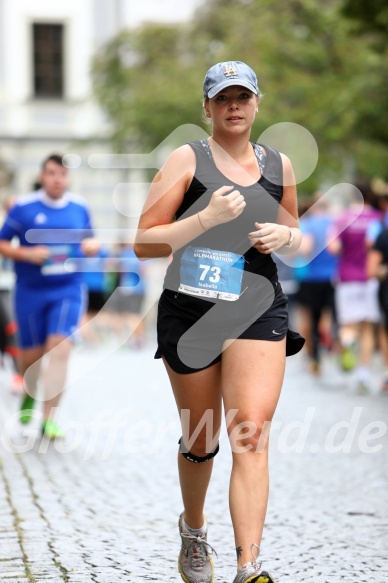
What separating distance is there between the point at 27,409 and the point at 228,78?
5.44 m

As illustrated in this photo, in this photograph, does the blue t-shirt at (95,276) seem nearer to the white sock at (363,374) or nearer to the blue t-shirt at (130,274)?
the blue t-shirt at (130,274)

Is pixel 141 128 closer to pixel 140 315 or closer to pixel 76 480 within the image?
pixel 140 315

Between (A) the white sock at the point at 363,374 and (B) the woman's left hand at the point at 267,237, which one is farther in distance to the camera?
(A) the white sock at the point at 363,374

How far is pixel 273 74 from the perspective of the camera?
985 inches

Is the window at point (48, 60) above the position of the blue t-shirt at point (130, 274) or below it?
above

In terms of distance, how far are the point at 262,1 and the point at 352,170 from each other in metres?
4.06

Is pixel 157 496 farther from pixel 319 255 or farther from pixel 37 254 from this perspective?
pixel 319 255

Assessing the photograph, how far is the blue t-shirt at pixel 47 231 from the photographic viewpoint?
9.37 metres

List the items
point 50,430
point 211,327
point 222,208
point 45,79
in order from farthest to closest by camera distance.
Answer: point 45,79, point 50,430, point 211,327, point 222,208

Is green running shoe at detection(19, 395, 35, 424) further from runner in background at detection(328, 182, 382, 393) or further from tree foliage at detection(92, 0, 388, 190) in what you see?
tree foliage at detection(92, 0, 388, 190)

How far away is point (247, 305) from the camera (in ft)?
15.8

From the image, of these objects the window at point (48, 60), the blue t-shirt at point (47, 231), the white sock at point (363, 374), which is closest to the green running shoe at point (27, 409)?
the blue t-shirt at point (47, 231)

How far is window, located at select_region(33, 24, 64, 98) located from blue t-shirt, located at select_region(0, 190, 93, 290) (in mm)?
34181

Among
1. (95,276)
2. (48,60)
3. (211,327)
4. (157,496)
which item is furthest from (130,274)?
(48,60)
